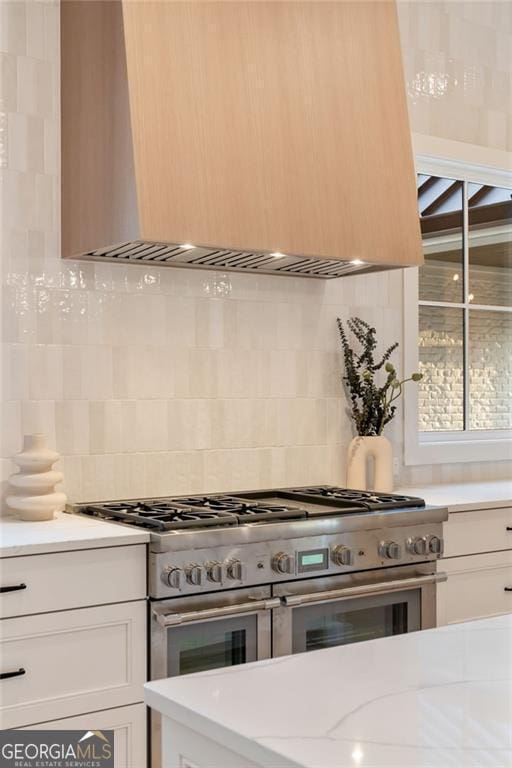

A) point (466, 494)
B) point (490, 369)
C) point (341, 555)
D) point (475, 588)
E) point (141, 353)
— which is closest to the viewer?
point (341, 555)

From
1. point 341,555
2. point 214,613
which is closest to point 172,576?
point 214,613

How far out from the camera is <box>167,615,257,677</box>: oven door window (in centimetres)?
263

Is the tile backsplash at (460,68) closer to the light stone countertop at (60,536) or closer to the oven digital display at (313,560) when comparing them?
the oven digital display at (313,560)

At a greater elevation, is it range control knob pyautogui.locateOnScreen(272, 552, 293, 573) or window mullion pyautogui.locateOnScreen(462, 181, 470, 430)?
window mullion pyautogui.locateOnScreen(462, 181, 470, 430)

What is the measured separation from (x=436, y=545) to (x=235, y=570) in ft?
2.73

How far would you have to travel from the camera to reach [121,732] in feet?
8.40

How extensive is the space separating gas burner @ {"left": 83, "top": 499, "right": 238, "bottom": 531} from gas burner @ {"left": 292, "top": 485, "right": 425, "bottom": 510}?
56 cm

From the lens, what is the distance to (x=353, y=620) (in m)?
3.01

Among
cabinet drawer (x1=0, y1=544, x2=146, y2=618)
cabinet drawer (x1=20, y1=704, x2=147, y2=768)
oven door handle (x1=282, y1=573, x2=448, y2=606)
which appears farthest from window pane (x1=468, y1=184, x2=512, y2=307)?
cabinet drawer (x1=20, y1=704, x2=147, y2=768)

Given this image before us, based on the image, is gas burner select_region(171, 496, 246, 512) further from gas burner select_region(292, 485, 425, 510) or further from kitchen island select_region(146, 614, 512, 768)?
kitchen island select_region(146, 614, 512, 768)

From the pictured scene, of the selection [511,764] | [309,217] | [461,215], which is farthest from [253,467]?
[511,764]

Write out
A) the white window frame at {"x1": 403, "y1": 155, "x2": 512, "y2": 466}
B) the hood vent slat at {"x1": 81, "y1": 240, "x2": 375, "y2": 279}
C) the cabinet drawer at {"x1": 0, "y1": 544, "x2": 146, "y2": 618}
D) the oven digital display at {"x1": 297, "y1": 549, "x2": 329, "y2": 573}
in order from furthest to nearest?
the white window frame at {"x1": 403, "y1": 155, "x2": 512, "y2": 466}, the hood vent slat at {"x1": 81, "y1": 240, "x2": 375, "y2": 279}, the oven digital display at {"x1": 297, "y1": 549, "x2": 329, "y2": 573}, the cabinet drawer at {"x1": 0, "y1": 544, "x2": 146, "y2": 618}

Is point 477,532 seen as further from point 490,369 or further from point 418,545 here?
point 490,369

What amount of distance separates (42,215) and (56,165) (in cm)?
18
